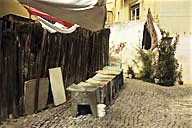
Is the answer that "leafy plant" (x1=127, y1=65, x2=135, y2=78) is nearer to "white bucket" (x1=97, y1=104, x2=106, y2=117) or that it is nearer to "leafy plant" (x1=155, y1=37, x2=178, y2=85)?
"leafy plant" (x1=155, y1=37, x2=178, y2=85)

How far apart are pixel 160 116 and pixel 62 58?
3.35m

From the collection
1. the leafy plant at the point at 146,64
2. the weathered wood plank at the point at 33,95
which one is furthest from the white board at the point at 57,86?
the leafy plant at the point at 146,64

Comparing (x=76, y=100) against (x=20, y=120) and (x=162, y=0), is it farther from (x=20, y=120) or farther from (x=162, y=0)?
(x=162, y=0)

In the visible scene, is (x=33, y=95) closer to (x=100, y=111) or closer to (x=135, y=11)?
(x=100, y=111)

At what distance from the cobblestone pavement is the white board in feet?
0.73

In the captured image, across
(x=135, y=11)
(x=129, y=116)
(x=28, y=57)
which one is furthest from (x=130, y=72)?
(x=28, y=57)

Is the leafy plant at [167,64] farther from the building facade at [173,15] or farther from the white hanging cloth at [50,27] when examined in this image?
the white hanging cloth at [50,27]

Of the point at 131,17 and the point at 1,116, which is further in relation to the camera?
the point at 131,17

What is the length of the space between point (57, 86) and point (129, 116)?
227 centimetres

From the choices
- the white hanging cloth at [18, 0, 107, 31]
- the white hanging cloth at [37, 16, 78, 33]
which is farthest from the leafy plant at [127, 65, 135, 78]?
the white hanging cloth at [18, 0, 107, 31]

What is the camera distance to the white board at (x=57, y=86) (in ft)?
24.3

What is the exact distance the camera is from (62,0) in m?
3.73

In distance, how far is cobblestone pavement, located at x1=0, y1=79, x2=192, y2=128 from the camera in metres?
5.87

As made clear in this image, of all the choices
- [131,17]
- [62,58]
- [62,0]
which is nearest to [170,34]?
[131,17]
